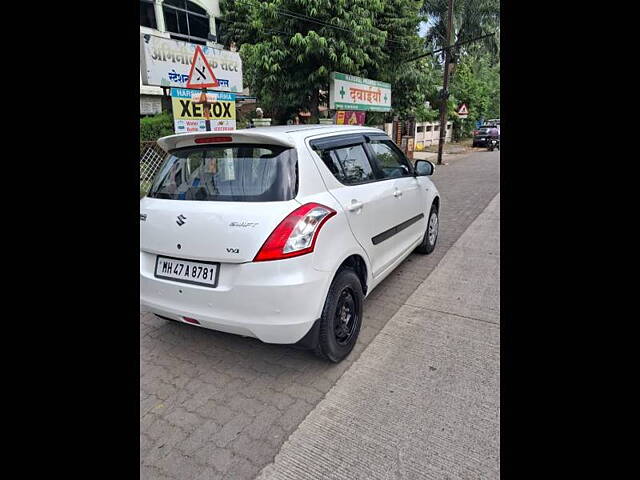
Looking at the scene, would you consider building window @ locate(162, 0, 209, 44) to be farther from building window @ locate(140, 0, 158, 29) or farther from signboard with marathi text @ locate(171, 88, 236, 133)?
signboard with marathi text @ locate(171, 88, 236, 133)

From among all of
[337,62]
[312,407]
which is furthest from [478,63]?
[312,407]

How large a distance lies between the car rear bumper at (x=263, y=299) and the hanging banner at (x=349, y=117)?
9.07 m

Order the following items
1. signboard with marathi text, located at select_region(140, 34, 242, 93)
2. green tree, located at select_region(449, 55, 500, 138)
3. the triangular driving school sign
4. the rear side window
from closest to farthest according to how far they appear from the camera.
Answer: the rear side window, the triangular driving school sign, signboard with marathi text, located at select_region(140, 34, 242, 93), green tree, located at select_region(449, 55, 500, 138)

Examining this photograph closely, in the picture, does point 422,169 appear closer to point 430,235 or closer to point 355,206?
point 430,235

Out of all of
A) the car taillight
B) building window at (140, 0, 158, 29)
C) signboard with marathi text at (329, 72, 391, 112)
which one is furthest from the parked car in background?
the car taillight

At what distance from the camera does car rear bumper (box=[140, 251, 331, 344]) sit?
7.34 feet

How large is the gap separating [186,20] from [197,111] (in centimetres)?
1429

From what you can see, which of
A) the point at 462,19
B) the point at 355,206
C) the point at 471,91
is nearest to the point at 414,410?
the point at 355,206

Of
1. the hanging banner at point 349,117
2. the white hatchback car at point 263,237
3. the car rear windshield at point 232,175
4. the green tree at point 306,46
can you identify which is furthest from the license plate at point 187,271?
the hanging banner at point 349,117

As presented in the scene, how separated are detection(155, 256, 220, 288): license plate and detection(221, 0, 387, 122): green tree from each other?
775 cm

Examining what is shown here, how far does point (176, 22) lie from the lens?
16391 mm
